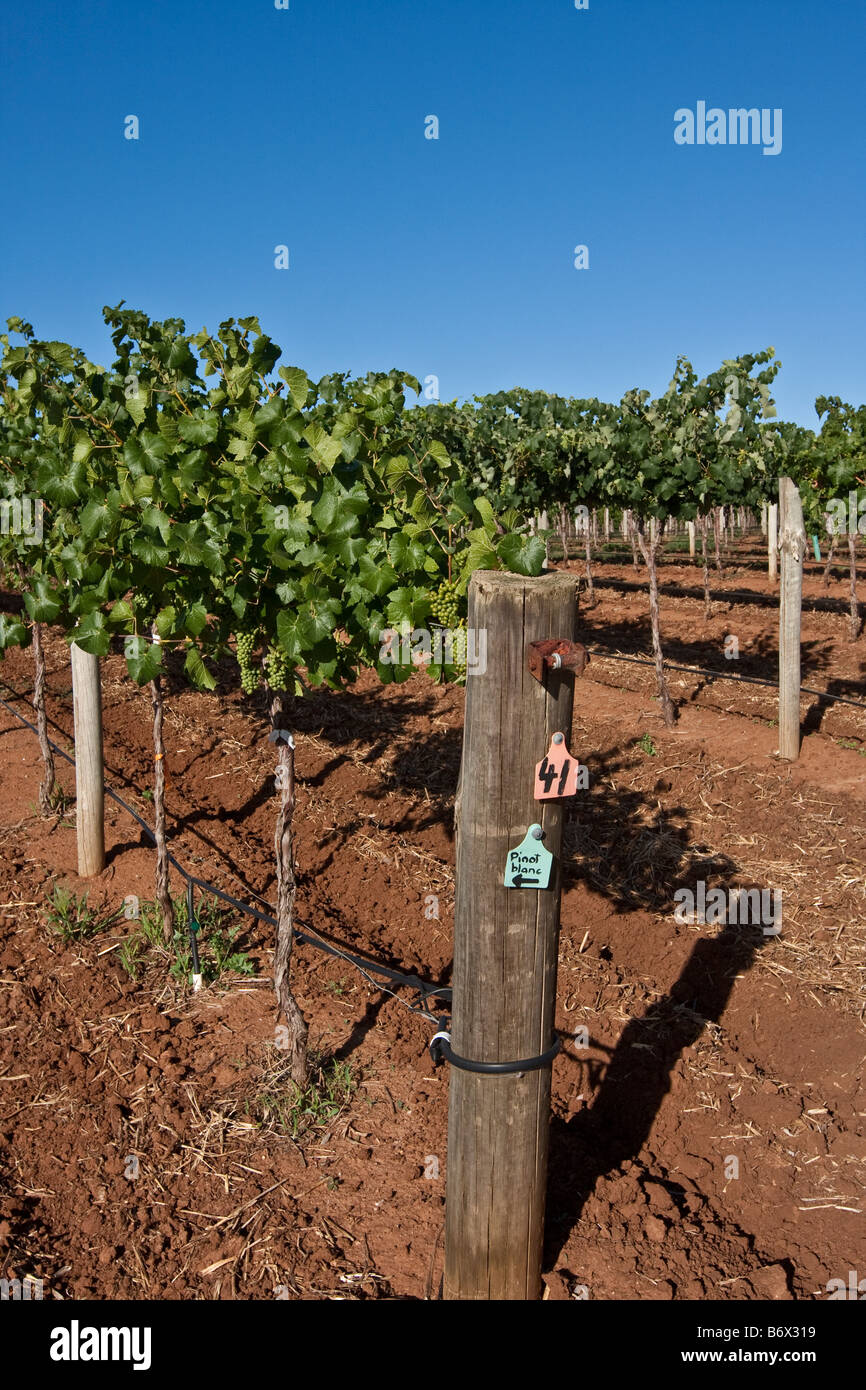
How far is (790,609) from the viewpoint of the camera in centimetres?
721

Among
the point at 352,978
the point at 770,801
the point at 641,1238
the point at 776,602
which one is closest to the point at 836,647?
the point at 776,602

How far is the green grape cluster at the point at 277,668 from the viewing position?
3.05 m

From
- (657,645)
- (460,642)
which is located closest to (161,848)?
(460,642)

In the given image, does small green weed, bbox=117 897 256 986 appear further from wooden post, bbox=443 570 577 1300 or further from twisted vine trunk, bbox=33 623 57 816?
wooden post, bbox=443 570 577 1300

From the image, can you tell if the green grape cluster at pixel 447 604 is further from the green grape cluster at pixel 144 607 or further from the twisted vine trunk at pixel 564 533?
the twisted vine trunk at pixel 564 533

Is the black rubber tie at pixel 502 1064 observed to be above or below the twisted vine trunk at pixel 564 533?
below

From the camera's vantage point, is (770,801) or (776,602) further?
(776,602)

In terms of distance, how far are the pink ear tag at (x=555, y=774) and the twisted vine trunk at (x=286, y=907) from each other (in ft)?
4.04

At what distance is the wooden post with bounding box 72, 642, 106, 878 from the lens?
465 cm

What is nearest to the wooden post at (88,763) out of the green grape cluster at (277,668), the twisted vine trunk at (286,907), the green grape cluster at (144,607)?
the green grape cluster at (144,607)

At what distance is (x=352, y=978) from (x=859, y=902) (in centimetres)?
291

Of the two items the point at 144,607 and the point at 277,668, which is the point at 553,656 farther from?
the point at 144,607

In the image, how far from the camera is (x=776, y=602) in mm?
15188
